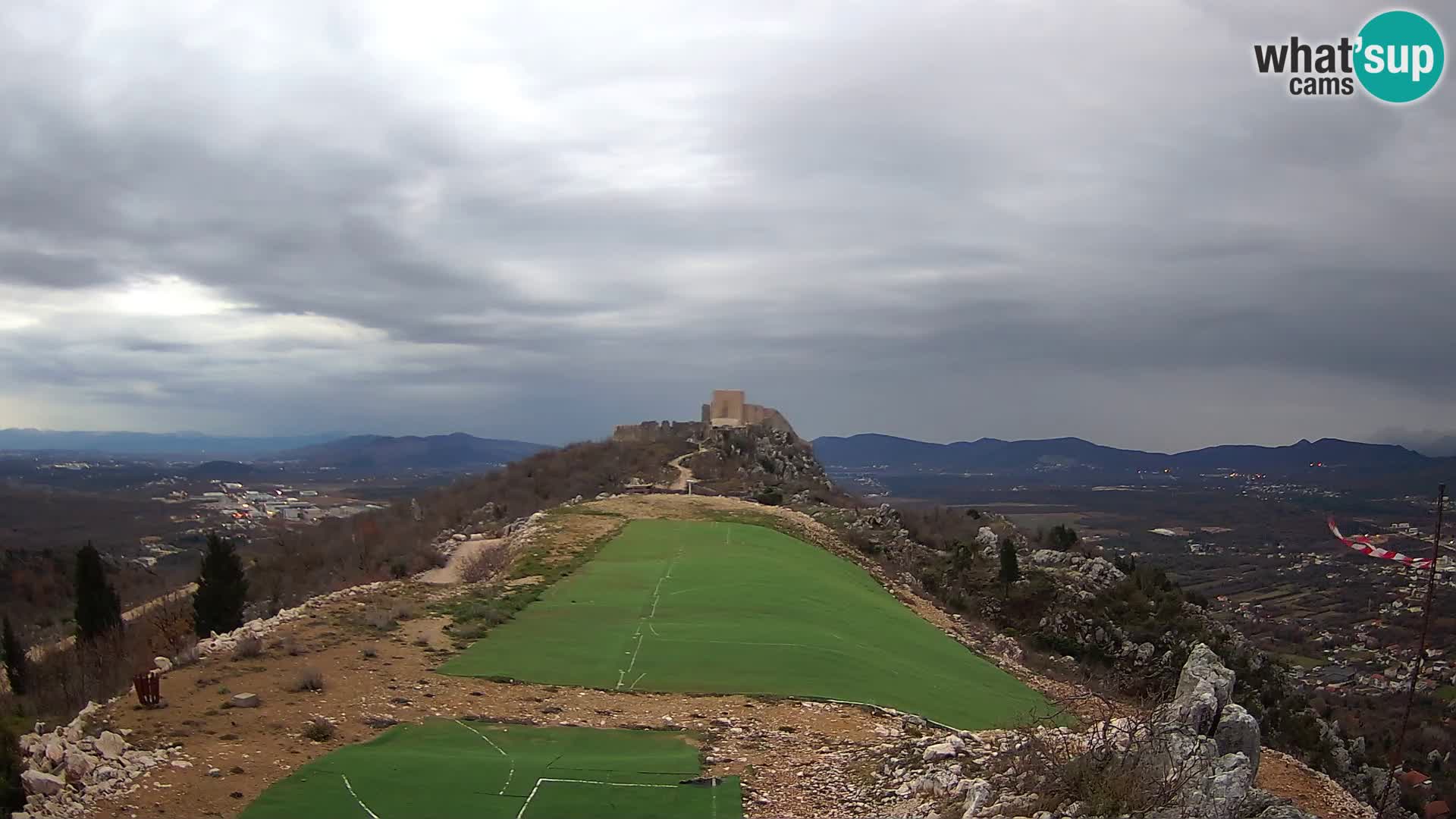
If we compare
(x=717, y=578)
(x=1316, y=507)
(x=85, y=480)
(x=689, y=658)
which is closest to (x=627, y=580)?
(x=717, y=578)

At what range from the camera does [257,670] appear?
13.6m

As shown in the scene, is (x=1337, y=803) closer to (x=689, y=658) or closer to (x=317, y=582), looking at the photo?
(x=689, y=658)

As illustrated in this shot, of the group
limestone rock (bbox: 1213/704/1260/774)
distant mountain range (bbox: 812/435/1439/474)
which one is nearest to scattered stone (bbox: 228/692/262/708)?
limestone rock (bbox: 1213/704/1260/774)

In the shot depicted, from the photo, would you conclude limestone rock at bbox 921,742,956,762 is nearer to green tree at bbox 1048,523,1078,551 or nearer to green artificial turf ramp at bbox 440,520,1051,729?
green artificial turf ramp at bbox 440,520,1051,729

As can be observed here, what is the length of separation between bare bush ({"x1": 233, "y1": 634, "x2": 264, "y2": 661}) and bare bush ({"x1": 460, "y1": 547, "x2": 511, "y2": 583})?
8179 millimetres

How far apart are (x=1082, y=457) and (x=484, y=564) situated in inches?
3472

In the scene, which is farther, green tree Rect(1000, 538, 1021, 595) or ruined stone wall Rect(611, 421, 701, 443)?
ruined stone wall Rect(611, 421, 701, 443)

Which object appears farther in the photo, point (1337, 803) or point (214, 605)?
point (214, 605)

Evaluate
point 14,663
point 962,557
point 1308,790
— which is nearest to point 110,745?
point 1308,790

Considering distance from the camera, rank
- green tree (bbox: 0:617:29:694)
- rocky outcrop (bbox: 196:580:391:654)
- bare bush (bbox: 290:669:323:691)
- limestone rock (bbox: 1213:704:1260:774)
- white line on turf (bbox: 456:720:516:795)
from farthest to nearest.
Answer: green tree (bbox: 0:617:29:694), rocky outcrop (bbox: 196:580:391:654), bare bush (bbox: 290:669:323:691), white line on turf (bbox: 456:720:516:795), limestone rock (bbox: 1213:704:1260:774)

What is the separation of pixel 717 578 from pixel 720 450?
38.5 meters

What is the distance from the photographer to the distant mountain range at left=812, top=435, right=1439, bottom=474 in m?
36.4

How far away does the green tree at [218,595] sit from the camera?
22.7 metres

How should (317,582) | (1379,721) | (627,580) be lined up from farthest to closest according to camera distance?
(1379,721), (317,582), (627,580)
